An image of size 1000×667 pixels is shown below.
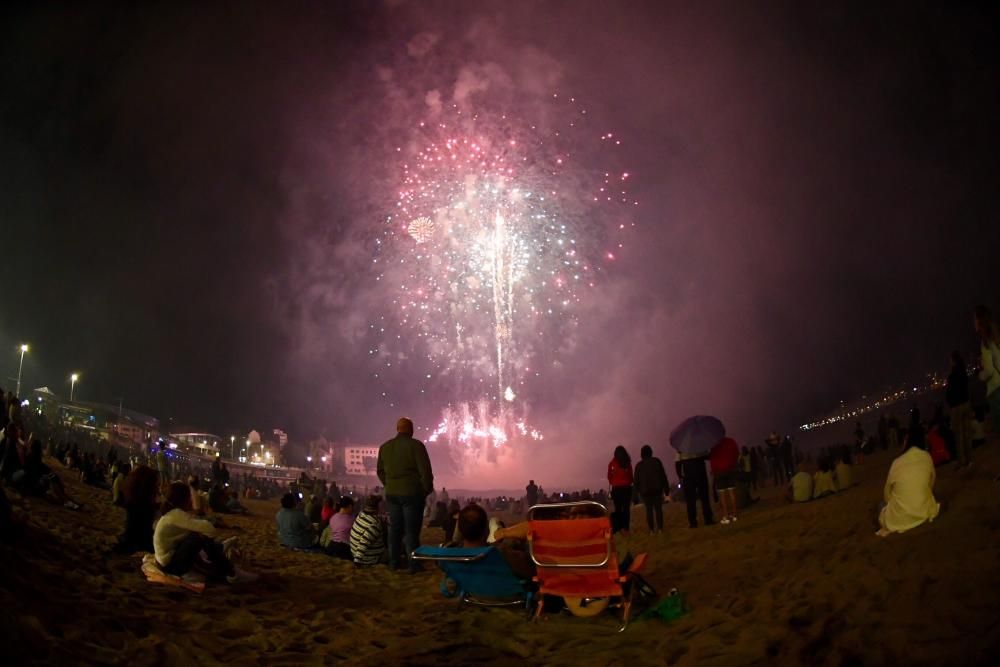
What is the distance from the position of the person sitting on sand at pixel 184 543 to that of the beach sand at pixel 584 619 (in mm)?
220

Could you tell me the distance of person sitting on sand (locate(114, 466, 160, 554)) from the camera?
6809mm

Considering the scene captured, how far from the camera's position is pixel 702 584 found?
622cm

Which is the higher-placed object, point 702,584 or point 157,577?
point 157,577

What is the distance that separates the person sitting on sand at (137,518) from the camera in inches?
268

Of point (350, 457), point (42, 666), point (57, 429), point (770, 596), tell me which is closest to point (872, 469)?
point (770, 596)

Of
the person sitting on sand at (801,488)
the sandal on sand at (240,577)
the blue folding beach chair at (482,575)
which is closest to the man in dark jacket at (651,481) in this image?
the person sitting on sand at (801,488)

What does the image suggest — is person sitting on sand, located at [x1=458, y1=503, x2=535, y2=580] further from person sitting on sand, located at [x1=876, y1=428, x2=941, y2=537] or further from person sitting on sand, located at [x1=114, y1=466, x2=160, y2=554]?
person sitting on sand, located at [x1=114, y1=466, x2=160, y2=554]

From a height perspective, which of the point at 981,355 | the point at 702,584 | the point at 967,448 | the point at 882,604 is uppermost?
the point at 981,355

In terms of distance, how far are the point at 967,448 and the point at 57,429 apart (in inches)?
1840

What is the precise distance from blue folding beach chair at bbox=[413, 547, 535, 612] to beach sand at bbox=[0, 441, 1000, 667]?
189 millimetres

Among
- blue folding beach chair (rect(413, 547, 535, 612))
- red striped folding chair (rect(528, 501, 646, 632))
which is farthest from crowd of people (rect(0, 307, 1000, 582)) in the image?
red striped folding chair (rect(528, 501, 646, 632))

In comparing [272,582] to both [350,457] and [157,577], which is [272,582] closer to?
[157,577]

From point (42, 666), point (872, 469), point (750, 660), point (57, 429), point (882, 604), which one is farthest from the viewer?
point (57, 429)

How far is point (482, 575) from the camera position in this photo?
573cm
